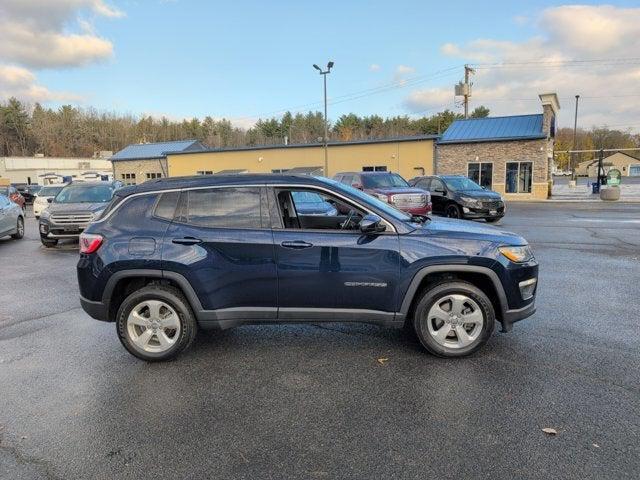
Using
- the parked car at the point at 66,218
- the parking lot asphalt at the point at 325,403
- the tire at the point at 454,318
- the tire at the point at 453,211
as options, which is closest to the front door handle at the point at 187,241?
the parking lot asphalt at the point at 325,403

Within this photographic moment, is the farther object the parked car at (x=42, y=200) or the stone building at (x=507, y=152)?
the stone building at (x=507, y=152)

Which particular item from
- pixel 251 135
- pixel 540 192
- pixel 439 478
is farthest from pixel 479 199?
pixel 251 135

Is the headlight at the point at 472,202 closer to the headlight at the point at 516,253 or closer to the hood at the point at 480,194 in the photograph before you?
the hood at the point at 480,194

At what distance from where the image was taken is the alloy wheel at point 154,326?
4.49m

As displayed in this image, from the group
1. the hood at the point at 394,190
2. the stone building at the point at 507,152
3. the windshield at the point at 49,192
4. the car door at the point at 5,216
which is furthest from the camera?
the stone building at the point at 507,152

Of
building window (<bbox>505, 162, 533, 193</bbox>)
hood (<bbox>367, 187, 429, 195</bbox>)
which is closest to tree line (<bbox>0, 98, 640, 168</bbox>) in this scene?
building window (<bbox>505, 162, 533, 193</bbox>)

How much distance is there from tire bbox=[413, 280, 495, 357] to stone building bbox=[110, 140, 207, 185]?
43505mm

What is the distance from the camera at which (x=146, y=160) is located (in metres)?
47.0

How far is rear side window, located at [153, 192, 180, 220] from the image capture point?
4.54 m

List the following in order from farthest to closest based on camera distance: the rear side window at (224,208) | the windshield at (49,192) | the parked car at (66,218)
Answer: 1. the windshield at (49,192)
2. the parked car at (66,218)
3. the rear side window at (224,208)

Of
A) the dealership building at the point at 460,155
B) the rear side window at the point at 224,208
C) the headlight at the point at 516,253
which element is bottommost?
the headlight at the point at 516,253

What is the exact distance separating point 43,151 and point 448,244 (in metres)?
102

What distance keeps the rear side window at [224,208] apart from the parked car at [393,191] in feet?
26.2

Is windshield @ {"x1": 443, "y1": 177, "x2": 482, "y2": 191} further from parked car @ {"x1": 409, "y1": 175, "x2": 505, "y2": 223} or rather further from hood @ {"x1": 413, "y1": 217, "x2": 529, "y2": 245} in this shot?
hood @ {"x1": 413, "y1": 217, "x2": 529, "y2": 245}
